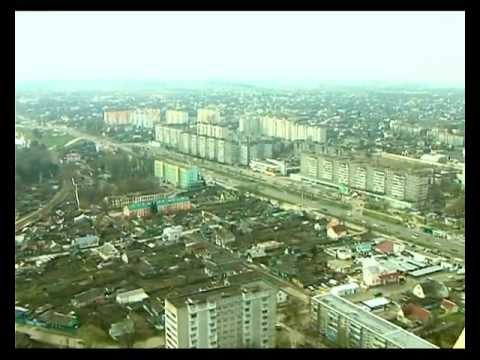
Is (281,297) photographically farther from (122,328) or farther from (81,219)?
(81,219)

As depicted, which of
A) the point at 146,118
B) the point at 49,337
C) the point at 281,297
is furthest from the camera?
the point at 146,118

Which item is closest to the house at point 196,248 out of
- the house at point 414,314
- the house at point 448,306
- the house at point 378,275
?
the house at point 378,275

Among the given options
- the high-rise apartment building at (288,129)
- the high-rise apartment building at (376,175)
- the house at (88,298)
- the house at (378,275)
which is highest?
the high-rise apartment building at (288,129)

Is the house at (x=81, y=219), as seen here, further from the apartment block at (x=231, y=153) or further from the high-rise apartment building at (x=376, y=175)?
the high-rise apartment building at (x=376, y=175)

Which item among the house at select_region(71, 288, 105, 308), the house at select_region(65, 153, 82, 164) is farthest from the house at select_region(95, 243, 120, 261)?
the house at select_region(65, 153, 82, 164)

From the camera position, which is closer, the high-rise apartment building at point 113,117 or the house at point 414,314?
the house at point 414,314

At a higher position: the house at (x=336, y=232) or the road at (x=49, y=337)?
the house at (x=336, y=232)

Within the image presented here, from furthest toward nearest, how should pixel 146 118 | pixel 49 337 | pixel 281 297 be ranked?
pixel 146 118
pixel 281 297
pixel 49 337

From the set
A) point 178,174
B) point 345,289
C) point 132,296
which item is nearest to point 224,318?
point 132,296
